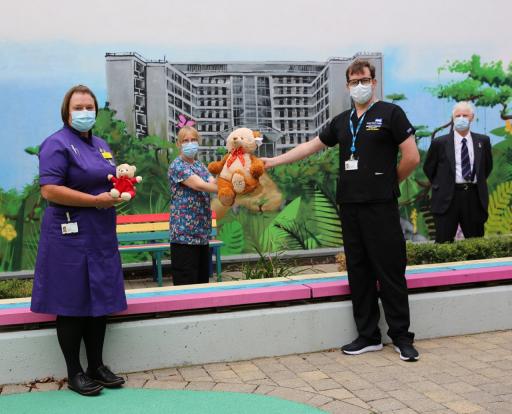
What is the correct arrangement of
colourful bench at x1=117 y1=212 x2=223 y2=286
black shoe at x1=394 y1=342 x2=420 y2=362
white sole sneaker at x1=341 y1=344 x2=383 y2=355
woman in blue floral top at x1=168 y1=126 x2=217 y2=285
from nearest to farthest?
1. black shoe at x1=394 y1=342 x2=420 y2=362
2. white sole sneaker at x1=341 y1=344 x2=383 y2=355
3. woman in blue floral top at x1=168 y1=126 x2=217 y2=285
4. colourful bench at x1=117 y1=212 x2=223 y2=286

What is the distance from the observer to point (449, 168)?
647 cm

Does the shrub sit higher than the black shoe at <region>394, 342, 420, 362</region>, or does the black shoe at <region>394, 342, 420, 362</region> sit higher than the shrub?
the shrub

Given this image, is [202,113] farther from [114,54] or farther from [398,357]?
[398,357]

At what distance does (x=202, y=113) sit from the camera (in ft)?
30.9

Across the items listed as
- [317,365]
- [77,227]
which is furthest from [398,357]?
[77,227]

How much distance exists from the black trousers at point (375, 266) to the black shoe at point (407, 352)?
0.18 feet

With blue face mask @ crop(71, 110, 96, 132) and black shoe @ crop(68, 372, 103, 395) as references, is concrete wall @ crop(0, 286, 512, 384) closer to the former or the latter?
black shoe @ crop(68, 372, 103, 395)

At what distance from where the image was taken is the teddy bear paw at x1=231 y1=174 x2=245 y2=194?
4.50 metres

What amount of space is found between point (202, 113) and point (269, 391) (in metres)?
6.31

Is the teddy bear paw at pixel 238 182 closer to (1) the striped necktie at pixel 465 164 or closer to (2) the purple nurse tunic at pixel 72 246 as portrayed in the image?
(2) the purple nurse tunic at pixel 72 246

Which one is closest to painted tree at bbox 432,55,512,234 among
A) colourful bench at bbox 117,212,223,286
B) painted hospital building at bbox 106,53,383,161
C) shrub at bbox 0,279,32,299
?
painted hospital building at bbox 106,53,383,161

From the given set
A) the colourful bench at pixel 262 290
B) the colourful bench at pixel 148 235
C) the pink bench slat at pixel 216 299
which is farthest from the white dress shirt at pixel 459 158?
the colourful bench at pixel 148 235

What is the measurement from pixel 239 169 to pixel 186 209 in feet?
2.46

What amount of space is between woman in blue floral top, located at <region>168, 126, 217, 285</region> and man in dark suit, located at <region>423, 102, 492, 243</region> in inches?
108
